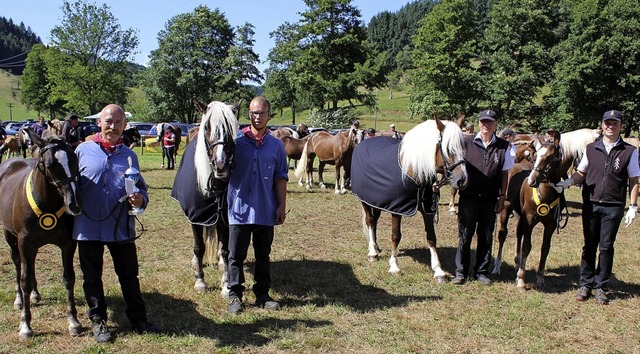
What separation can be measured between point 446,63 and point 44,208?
40041mm

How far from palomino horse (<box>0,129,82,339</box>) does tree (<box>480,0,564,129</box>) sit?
35659 millimetres

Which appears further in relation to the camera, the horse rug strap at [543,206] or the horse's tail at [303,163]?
the horse's tail at [303,163]

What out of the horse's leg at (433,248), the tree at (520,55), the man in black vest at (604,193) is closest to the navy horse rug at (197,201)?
the horse's leg at (433,248)

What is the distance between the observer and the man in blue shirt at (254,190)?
471cm

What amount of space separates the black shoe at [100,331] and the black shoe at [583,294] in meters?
5.06

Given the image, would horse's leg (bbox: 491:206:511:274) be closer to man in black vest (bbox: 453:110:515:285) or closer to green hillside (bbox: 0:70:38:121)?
man in black vest (bbox: 453:110:515:285)

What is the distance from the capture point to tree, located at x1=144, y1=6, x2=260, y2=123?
4872 centimetres

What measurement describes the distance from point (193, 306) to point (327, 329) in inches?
61.2

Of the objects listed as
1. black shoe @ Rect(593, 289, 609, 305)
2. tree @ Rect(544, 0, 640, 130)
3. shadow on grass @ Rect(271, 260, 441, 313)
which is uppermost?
tree @ Rect(544, 0, 640, 130)

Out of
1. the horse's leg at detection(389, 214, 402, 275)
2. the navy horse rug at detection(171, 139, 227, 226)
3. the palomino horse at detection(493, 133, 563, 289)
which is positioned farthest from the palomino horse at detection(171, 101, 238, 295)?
the palomino horse at detection(493, 133, 563, 289)

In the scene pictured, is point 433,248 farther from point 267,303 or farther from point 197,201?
point 197,201

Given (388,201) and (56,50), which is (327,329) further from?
(56,50)

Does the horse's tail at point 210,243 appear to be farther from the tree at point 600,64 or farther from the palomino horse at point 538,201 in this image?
the tree at point 600,64

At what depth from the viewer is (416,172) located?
19.5 ft
